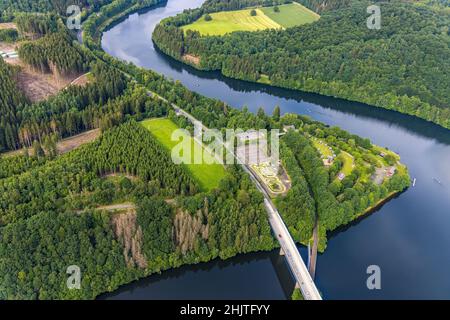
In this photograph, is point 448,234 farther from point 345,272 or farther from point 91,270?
point 91,270

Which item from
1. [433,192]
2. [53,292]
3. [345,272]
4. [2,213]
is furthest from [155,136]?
[433,192]

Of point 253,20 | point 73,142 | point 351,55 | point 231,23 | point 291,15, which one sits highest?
point 291,15

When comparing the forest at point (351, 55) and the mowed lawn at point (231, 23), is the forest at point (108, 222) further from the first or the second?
the mowed lawn at point (231, 23)

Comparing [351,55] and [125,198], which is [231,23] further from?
[125,198]
